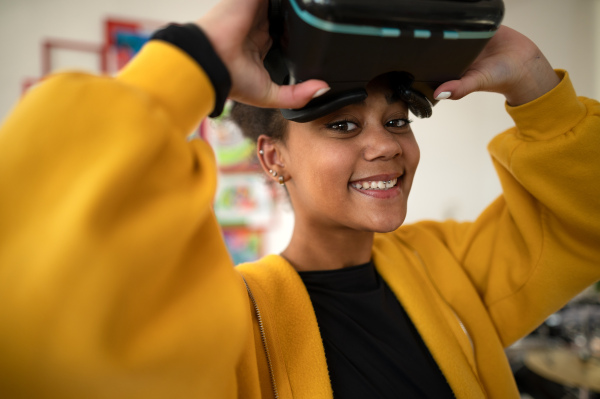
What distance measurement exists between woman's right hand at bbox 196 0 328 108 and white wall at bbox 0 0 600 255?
1437mm

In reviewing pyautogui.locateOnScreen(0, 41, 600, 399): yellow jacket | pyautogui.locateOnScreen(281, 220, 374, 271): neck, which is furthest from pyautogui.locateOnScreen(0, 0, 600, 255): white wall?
pyautogui.locateOnScreen(0, 41, 600, 399): yellow jacket

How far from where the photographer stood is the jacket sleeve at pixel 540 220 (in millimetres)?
751

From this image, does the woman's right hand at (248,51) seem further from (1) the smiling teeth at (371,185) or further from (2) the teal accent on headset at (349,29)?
(1) the smiling teeth at (371,185)

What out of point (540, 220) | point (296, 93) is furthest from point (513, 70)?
point (296, 93)

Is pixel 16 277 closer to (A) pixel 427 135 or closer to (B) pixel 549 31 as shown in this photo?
(A) pixel 427 135

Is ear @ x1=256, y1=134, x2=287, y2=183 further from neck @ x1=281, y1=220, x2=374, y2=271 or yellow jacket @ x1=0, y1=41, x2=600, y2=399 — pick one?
yellow jacket @ x1=0, y1=41, x2=600, y2=399

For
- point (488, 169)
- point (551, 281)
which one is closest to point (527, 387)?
point (488, 169)

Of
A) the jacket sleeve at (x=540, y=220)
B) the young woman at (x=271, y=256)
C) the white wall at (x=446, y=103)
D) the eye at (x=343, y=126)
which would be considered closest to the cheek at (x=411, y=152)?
the young woman at (x=271, y=256)

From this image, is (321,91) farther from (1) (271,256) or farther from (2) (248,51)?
(1) (271,256)

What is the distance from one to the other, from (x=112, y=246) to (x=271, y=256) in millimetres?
449

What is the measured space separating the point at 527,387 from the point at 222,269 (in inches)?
123

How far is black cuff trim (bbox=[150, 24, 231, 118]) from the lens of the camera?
0.47 metres

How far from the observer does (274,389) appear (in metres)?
0.61

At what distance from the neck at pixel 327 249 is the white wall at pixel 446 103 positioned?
1171 mm
